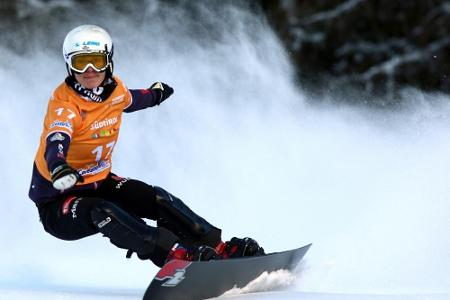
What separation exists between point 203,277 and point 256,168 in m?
4.13

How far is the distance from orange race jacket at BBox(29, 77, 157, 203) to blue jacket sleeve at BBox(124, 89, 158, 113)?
0.13 meters

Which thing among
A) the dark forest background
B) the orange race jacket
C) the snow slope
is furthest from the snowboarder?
the dark forest background

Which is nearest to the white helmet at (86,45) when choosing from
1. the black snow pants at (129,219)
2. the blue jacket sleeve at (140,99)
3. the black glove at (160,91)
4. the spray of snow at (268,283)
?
the blue jacket sleeve at (140,99)

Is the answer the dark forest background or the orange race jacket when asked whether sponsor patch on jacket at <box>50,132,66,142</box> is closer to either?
the orange race jacket

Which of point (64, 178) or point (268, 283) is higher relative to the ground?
point (64, 178)

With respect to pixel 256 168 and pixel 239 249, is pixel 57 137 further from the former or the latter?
pixel 256 168

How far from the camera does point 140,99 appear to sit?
7180 mm

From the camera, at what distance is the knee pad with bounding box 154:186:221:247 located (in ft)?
22.2

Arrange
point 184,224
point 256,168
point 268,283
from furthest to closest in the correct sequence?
point 256,168 → point 184,224 → point 268,283

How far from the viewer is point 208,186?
9789 millimetres

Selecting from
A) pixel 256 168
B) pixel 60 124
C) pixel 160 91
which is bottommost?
pixel 60 124

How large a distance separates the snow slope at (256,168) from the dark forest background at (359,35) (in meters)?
10.9

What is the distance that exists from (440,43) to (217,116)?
16.4m

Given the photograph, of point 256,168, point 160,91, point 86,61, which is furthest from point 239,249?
point 256,168
